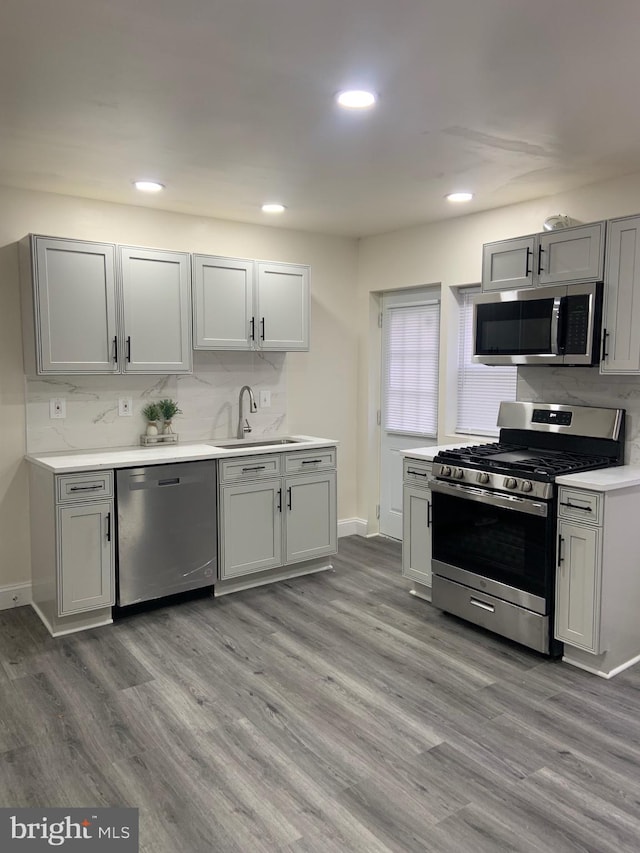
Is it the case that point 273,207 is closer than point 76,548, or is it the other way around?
point 76,548

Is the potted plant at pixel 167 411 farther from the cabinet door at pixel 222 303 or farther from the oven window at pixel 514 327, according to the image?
the oven window at pixel 514 327

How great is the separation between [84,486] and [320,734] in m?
1.78

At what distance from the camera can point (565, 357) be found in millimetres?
3334

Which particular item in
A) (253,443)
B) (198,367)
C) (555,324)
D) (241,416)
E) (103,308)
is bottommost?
(253,443)

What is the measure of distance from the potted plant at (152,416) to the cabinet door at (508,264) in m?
2.20

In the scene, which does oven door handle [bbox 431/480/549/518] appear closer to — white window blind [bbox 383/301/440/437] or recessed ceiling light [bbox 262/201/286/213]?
white window blind [bbox 383/301/440/437]

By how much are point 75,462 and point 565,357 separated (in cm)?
268

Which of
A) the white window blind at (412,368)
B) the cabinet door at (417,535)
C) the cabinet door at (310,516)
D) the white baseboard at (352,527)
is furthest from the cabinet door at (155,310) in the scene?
the white baseboard at (352,527)

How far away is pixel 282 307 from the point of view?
4.38m

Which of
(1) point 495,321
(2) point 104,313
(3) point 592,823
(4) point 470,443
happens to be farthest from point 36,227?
(3) point 592,823

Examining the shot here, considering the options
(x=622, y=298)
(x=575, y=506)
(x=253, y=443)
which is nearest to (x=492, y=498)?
(x=575, y=506)

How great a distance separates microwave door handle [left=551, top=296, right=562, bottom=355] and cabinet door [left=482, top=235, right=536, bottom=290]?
10.0 inches

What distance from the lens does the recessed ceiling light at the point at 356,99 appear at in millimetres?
2381

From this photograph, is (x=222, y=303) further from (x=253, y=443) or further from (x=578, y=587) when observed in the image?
(x=578, y=587)
